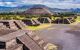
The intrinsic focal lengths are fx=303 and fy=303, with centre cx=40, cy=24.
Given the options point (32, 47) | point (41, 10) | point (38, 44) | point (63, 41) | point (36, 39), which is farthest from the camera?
point (41, 10)

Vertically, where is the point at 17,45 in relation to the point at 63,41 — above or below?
above

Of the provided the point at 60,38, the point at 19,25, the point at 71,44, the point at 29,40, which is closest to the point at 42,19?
the point at 19,25

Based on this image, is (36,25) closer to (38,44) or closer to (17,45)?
(38,44)

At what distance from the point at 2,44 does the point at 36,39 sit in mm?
11831

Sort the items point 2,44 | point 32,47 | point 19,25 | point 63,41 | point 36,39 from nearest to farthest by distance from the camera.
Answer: point 2,44 → point 32,47 → point 36,39 → point 63,41 → point 19,25

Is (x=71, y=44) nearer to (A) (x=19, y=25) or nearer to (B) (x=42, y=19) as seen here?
(A) (x=19, y=25)

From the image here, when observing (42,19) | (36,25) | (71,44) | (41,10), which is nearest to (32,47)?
(71,44)

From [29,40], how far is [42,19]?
5391 centimetres

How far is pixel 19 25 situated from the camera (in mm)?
71812

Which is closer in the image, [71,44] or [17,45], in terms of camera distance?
[17,45]

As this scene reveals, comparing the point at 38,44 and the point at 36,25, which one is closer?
the point at 38,44

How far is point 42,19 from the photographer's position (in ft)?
318

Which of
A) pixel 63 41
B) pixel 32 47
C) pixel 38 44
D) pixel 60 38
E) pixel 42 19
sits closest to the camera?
pixel 32 47

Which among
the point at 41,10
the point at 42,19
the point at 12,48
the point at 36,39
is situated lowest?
the point at 41,10
